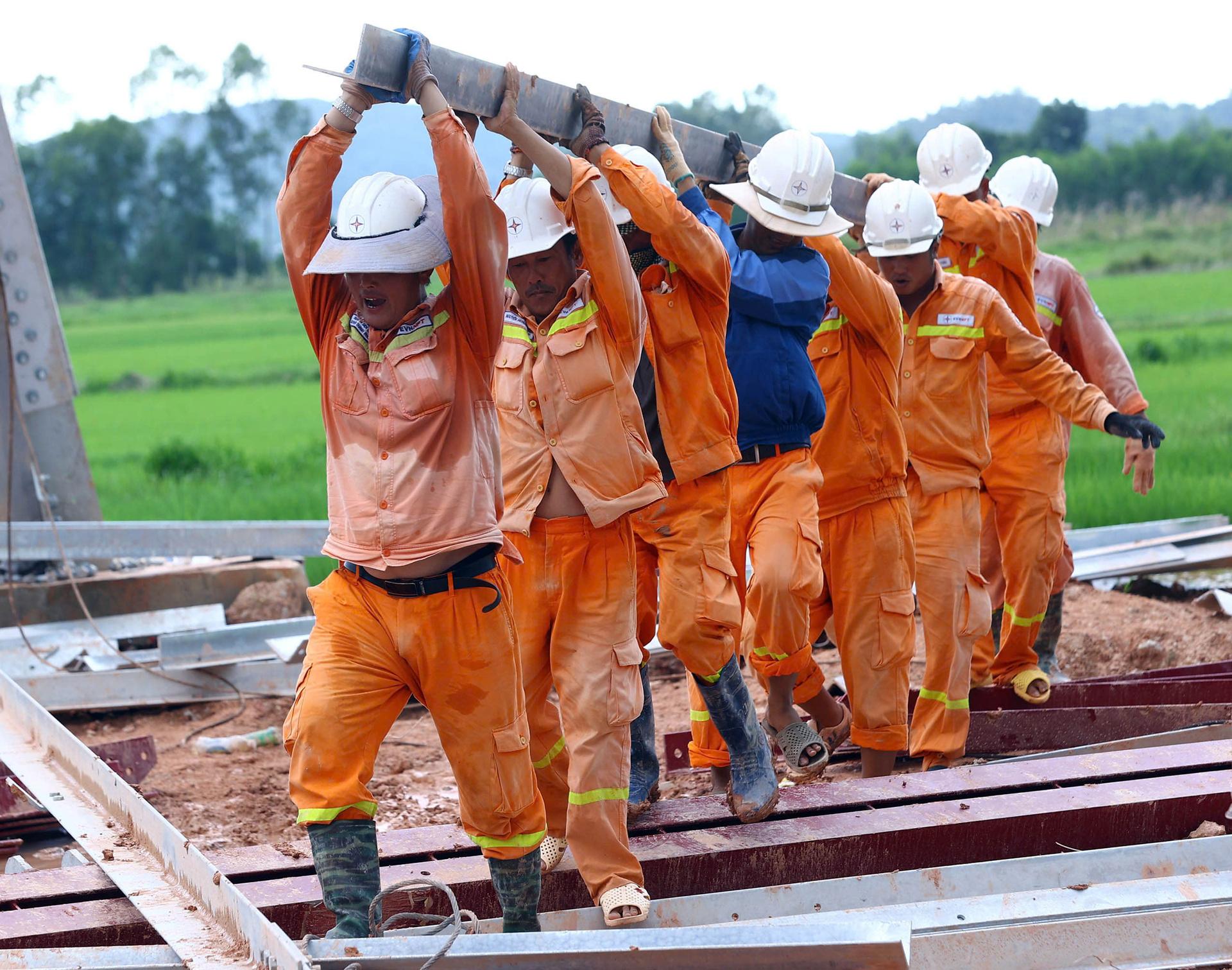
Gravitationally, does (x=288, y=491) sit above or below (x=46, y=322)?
below

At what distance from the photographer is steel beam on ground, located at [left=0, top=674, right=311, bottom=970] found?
3.55 metres

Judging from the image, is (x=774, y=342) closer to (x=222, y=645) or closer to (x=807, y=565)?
(x=807, y=565)

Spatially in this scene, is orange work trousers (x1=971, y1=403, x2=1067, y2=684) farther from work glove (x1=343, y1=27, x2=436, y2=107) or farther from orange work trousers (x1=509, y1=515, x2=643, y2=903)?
work glove (x1=343, y1=27, x2=436, y2=107)

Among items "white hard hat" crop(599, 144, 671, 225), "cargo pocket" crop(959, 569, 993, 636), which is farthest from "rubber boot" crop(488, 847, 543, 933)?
"cargo pocket" crop(959, 569, 993, 636)

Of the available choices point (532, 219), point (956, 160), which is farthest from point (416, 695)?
point (956, 160)

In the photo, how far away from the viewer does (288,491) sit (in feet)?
46.4

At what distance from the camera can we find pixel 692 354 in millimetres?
4738

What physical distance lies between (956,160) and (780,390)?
271cm

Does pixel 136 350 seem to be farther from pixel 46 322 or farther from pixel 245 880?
pixel 245 880

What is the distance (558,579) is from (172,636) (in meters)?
4.02

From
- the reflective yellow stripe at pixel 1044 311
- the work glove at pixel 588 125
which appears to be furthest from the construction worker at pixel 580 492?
the reflective yellow stripe at pixel 1044 311

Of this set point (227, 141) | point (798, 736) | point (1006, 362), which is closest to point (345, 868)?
point (798, 736)

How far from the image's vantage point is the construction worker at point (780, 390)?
16.8 ft

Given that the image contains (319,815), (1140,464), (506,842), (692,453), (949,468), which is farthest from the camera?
(1140,464)
